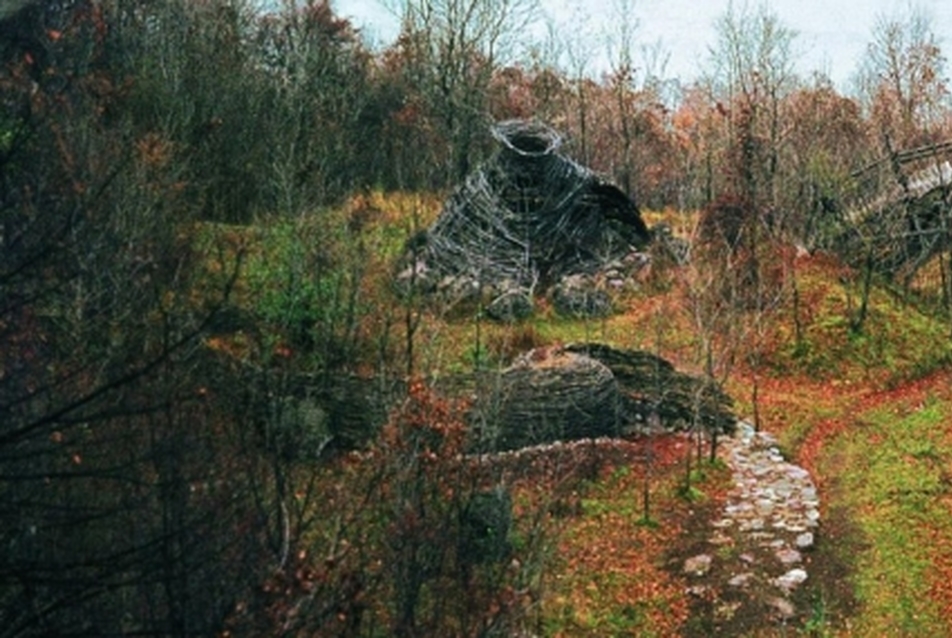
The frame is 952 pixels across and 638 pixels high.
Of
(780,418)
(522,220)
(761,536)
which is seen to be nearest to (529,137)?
(522,220)

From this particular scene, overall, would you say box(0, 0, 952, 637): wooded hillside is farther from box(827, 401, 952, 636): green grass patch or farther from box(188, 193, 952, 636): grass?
box(827, 401, 952, 636): green grass patch

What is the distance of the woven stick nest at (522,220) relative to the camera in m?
22.3

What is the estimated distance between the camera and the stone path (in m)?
10.3

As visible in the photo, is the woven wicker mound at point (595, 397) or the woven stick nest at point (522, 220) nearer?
the woven wicker mound at point (595, 397)

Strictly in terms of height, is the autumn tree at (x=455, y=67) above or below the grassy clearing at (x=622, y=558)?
above

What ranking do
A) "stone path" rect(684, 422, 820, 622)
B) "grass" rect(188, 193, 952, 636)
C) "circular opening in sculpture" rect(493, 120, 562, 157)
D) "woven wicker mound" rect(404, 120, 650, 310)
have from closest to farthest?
"grass" rect(188, 193, 952, 636)
"stone path" rect(684, 422, 820, 622)
"woven wicker mound" rect(404, 120, 650, 310)
"circular opening in sculpture" rect(493, 120, 562, 157)

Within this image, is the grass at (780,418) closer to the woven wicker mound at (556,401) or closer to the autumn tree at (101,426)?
the woven wicker mound at (556,401)


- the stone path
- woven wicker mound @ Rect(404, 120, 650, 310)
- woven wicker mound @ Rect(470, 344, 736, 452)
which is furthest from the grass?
woven wicker mound @ Rect(404, 120, 650, 310)

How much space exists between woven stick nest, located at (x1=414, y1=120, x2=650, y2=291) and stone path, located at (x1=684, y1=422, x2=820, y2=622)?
8.59 metres

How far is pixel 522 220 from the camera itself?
75.6 feet

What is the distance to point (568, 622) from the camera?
9.80 m

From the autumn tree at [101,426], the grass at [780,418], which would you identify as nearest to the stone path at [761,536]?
Result: the grass at [780,418]

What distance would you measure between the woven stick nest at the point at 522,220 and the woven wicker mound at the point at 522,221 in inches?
0.9

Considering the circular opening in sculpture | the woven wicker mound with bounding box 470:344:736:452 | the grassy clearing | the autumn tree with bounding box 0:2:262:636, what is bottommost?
the grassy clearing
